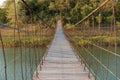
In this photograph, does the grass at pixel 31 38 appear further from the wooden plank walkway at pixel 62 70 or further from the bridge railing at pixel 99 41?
the bridge railing at pixel 99 41

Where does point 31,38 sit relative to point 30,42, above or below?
above

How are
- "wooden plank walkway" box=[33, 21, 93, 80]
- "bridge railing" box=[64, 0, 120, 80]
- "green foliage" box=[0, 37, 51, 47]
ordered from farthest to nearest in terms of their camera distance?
"green foliage" box=[0, 37, 51, 47], "wooden plank walkway" box=[33, 21, 93, 80], "bridge railing" box=[64, 0, 120, 80]

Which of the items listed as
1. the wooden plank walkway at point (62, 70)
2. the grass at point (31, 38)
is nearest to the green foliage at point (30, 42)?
the grass at point (31, 38)

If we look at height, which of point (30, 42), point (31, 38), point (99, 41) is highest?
point (99, 41)

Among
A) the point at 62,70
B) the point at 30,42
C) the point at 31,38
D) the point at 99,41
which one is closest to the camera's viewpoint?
the point at 62,70

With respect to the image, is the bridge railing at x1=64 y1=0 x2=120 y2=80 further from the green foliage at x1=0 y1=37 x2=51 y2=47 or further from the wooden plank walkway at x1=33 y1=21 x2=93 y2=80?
the green foliage at x1=0 y1=37 x2=51 y2=47

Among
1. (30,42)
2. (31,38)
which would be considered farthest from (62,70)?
(30,42)

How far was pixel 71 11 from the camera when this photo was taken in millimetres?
37250

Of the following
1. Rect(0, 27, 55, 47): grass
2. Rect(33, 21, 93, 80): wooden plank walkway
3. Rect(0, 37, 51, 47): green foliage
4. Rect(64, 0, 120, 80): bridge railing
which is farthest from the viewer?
Rect(0, 27, 55, 47): grass

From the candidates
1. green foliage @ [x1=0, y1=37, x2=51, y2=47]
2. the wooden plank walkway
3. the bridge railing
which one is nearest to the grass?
green foliage @ [x1=0, y1=37, x2=51, y2=47]

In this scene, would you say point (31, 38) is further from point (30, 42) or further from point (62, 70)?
point (62, 70)

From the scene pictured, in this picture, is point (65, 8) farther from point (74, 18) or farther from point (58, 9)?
point (74, 18)

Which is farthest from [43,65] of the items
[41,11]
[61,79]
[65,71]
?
[41,11]

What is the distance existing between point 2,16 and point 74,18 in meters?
6.82
